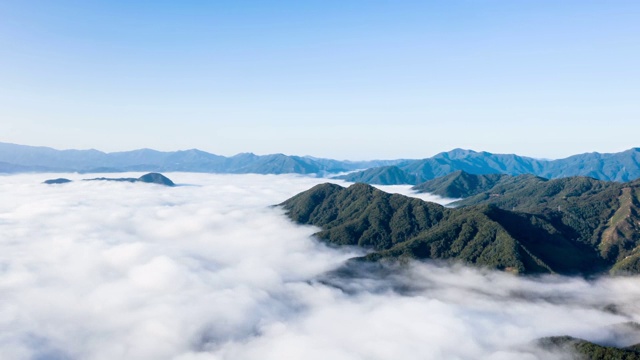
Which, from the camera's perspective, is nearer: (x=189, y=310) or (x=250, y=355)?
(x=250, y=355)

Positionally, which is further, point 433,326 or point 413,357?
point 433,326

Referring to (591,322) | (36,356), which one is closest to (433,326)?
(591,322)

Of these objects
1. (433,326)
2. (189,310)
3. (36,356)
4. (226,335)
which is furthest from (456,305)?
(36,356)

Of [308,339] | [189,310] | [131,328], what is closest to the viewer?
[308,339]

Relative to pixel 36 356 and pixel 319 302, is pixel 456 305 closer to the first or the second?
pixel 319 302

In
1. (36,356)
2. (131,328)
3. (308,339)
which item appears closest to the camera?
(36,356)

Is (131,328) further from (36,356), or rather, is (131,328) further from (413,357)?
(413,357)

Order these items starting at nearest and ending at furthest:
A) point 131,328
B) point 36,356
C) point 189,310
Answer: point 36,356
point 131,328
point 189,310

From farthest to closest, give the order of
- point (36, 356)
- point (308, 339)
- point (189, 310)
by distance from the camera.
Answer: point (189, 310)
point (308, 339)
point (36, 356)
